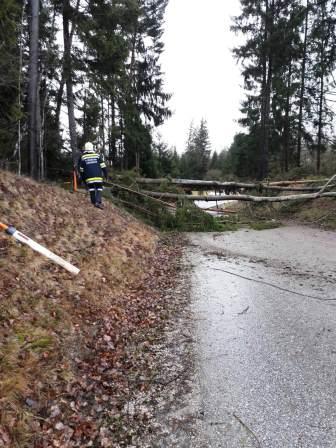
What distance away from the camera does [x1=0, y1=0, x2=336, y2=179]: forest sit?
9875 millimetres

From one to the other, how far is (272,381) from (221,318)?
5.48ft

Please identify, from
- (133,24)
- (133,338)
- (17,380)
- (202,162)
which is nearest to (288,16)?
(133,24)

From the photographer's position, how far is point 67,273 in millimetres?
5059

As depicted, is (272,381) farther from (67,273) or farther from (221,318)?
(67,273)

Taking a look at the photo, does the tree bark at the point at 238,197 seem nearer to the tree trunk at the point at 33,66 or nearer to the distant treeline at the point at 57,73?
the distant treeline at the point at 57,73

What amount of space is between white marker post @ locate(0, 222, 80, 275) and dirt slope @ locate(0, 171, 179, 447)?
12 centimetres

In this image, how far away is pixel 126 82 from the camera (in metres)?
13.5

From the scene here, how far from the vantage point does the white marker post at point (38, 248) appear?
4820 millimetres

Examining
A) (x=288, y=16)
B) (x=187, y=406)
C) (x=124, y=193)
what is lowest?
(x=187, y=406)

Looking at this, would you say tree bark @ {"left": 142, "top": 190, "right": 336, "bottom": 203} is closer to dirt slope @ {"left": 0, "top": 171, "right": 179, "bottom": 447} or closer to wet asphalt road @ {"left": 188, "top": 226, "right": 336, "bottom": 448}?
wet asphalt road @ {"left": 188, "top": 226, "right": 336, "bottom": 448}

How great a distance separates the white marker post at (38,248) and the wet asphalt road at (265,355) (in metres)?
2.38

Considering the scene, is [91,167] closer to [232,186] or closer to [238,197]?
[238,197]

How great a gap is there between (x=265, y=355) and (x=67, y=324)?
265 centimetres

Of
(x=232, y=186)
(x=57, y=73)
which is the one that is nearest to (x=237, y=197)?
(x=232, y=186)
